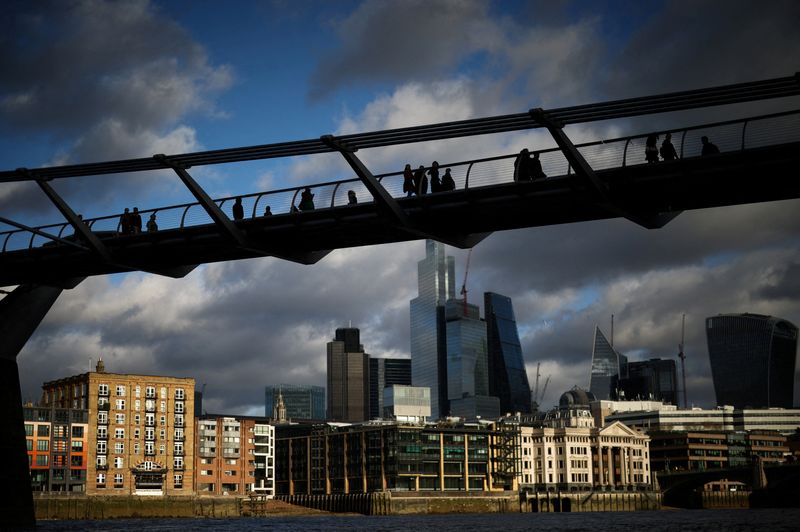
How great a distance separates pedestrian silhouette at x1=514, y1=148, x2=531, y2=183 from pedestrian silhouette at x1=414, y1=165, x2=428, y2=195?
4.36 meters

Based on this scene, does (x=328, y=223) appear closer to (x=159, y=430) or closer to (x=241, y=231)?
(x=241, y=231)

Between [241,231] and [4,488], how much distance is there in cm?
2011

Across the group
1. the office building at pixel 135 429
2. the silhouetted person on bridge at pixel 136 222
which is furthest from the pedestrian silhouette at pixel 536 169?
the office building at pixel 135 429

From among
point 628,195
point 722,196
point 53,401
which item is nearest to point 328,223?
point 628,195

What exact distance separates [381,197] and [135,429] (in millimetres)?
141513

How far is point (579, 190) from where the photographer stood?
41.6m

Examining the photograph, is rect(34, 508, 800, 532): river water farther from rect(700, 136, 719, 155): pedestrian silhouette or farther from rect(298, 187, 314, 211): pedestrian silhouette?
rect(700, 136, 719, 155): pedestrian silhouette

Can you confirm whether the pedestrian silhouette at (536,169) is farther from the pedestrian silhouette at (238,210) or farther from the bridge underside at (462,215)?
the pedestrian silhouette at (238,210)

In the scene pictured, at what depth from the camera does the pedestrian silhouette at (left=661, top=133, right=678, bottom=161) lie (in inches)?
1559

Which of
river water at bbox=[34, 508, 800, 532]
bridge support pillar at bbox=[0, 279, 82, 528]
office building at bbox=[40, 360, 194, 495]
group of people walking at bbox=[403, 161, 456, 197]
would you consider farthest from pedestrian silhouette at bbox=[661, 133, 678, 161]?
office building at bbox=[40, 360, 194, 495]

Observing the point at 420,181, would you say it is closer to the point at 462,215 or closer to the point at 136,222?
the point at 462,215

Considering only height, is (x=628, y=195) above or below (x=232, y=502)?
above

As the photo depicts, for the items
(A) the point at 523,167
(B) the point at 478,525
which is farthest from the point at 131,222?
(B) the point at 478,525

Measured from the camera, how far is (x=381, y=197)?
4416 centimetres
